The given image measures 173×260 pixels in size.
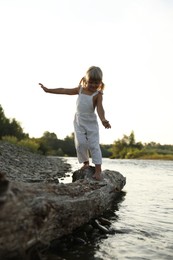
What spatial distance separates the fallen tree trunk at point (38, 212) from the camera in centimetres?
303

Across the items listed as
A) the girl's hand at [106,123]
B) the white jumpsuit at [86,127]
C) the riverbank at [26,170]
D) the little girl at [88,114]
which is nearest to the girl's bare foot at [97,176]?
the little girl at [88,114]

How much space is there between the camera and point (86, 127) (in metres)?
6.75

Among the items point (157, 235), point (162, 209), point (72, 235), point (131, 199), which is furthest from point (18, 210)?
point (131, 199)

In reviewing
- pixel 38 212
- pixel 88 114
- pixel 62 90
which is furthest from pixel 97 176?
pixel 38 212

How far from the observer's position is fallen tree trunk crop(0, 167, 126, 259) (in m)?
3.03

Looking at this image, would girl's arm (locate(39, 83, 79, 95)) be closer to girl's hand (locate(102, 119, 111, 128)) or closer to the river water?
girl's hand (locate(102, 119, 111, 128))

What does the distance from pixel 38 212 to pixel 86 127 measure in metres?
3.47

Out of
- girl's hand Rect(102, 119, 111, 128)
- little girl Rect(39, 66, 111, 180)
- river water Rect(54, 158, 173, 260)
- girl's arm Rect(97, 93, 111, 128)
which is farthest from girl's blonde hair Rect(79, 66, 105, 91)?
river water Rect(54, 158, 173, 260)

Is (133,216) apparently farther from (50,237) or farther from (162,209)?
(50,237)

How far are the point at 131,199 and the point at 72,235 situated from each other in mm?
4931

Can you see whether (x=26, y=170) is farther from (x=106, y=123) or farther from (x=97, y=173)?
(x=106, y=123)

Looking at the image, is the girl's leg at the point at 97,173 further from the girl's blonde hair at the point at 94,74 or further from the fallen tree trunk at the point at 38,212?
the girl's blonde hair at the point at 94,74

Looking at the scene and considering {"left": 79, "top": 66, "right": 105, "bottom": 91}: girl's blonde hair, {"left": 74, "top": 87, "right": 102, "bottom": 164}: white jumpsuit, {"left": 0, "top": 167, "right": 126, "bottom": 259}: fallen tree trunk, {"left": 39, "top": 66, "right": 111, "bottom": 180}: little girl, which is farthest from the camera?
{"left": 74, "top": 87, "right": 102, "bottom": 164}: white jumpsuit

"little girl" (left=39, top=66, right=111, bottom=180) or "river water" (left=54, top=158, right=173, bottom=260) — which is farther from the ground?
"little girl" (left=39, top=66, right=111, bottom=180)
